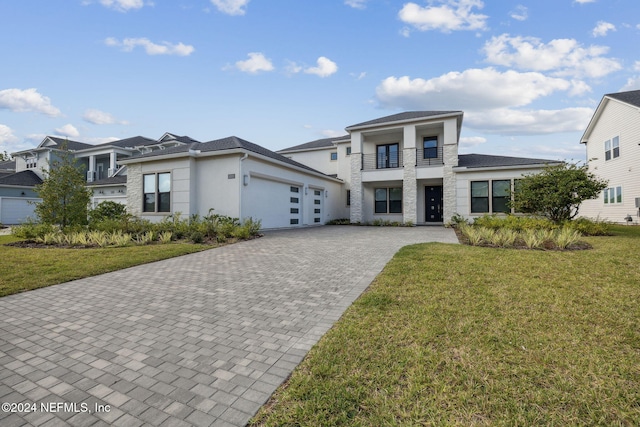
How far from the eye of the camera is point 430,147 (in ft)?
64.0

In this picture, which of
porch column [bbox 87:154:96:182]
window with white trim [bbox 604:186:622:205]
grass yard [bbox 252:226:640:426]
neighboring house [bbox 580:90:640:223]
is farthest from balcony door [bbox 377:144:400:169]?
porch column [bbox 87:154:96:182]

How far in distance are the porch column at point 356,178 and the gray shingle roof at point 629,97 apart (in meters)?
16.4

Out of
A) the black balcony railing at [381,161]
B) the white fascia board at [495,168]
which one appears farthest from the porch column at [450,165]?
the black balcony railing at [381,161]

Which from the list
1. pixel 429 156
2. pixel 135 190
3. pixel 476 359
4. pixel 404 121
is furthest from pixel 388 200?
pixel 476 359

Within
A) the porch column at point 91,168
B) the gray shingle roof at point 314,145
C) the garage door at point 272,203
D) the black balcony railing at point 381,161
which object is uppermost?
the gray shingle roof at point 314,145

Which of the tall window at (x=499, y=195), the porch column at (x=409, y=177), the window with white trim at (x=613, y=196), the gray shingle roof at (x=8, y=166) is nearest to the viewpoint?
the tall window at (x=499, y=195)

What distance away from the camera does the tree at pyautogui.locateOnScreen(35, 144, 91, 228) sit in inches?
431

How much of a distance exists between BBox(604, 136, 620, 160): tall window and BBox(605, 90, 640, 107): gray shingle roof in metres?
2.27

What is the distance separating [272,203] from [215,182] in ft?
10.0

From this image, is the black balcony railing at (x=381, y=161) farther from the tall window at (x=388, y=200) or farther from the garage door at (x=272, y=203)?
the garage door at (x=272, y=203)

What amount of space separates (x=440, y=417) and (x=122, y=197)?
24.8 metres

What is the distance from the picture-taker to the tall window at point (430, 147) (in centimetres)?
1947

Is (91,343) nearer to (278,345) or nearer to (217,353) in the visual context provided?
(217,353)

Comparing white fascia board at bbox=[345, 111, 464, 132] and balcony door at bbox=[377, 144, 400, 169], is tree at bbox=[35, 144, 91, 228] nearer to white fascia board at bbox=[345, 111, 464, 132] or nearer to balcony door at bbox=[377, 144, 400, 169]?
white fascia board at bbox=[345, 111, 464, 132]
